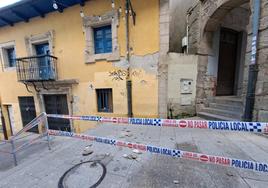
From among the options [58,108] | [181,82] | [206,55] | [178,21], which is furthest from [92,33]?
[206,55]

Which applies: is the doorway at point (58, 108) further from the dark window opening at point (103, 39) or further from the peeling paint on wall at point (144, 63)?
the peeling paint on wall at point (144, 63)

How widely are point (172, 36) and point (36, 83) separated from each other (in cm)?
714

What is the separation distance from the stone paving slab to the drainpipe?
26.6 inches

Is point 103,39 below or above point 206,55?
above

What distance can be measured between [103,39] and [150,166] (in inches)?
200

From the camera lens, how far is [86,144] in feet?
10.9

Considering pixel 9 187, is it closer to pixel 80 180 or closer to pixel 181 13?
pixel 80 180

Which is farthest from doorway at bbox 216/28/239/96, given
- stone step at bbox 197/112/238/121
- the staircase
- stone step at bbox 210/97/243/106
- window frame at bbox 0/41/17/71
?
window frame at bbox 0/41/17/71

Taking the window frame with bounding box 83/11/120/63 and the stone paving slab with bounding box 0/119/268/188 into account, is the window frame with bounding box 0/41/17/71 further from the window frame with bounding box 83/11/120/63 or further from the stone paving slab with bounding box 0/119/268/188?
the stone paving slab with bounding box 0/119/268/188

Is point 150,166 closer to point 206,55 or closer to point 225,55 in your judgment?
point 206,55

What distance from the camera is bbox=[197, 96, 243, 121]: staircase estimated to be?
14.2ft

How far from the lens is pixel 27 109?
23.9 ft

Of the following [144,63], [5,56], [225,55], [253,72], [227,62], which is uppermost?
[5,56]

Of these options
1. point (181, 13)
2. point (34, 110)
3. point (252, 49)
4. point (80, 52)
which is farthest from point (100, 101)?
point (181, 13)
